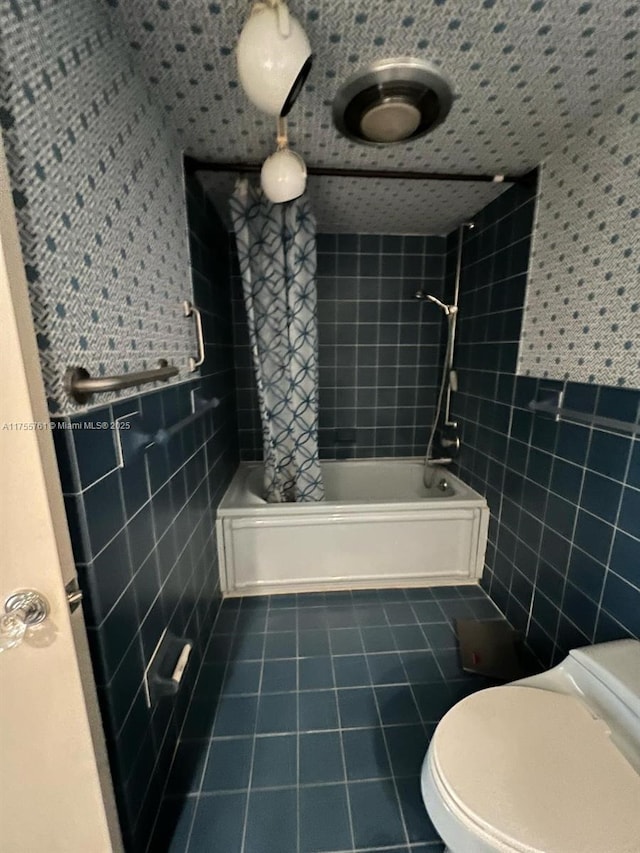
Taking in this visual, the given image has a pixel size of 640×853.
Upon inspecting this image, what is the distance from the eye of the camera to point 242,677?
133 cm

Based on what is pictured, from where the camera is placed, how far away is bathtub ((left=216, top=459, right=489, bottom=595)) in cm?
172

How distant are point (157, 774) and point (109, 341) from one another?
1149 millimetres

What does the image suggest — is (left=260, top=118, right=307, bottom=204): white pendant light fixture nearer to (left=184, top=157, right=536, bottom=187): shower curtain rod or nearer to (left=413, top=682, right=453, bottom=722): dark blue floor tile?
(left=184, top=157, right=536, bottom=187): shower curtain rod

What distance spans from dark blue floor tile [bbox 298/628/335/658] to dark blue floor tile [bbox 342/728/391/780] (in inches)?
12.7

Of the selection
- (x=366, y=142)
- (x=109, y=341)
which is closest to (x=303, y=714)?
(x=109, y=341)

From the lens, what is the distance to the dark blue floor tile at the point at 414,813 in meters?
0.91

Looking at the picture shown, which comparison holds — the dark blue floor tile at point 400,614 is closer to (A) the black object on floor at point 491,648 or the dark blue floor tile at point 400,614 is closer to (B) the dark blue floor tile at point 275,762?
(A) the black object on floor at point 491,648

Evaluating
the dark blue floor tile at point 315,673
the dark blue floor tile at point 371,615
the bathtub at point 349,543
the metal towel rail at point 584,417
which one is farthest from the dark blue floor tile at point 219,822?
the metal towel rail at point 584,417

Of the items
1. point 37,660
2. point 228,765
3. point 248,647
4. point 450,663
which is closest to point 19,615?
point 37,660

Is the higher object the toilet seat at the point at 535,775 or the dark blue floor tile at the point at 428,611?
the toilet seat at the point at 535,775

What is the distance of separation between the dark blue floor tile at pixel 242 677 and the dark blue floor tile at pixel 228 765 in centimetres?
16

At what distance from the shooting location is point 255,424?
2.40 metres

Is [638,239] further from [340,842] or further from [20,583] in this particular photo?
[340,842]
